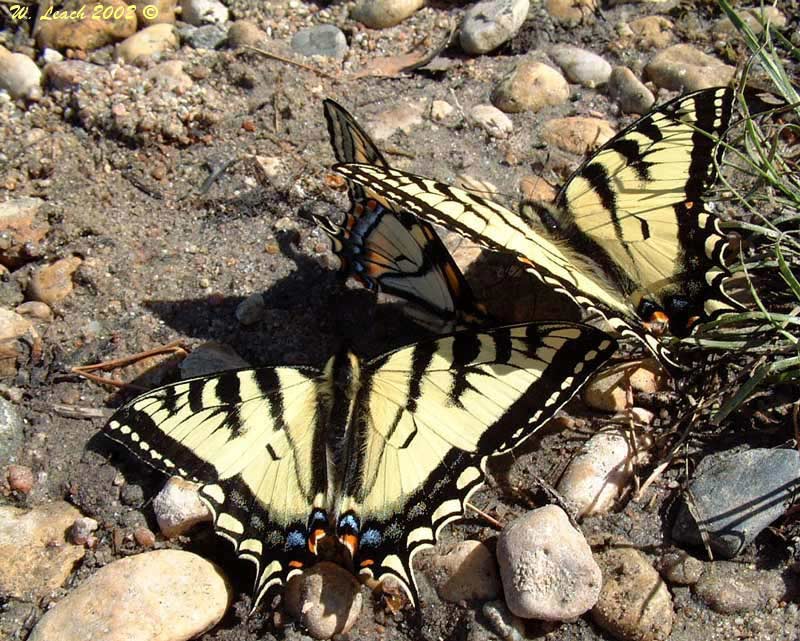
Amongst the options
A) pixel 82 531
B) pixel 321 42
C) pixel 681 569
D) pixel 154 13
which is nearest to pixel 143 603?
pixel 82 531

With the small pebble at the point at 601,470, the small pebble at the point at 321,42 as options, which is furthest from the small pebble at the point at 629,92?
the small pebble at the point at 601,470

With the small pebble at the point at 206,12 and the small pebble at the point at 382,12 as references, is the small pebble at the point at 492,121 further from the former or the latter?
the small pebble at the point at 206,12

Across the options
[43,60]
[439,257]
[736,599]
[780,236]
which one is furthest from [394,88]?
[736,599]

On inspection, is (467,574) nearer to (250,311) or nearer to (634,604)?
(634,604)

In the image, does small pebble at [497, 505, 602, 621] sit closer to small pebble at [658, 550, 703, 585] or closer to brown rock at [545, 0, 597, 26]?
small pebble at [658, 550, 703, 585]

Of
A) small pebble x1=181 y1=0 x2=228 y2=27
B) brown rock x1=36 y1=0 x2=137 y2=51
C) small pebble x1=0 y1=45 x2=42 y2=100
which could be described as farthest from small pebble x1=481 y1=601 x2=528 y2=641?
brown rock x1=36 y1=0 x2=137 y2=51

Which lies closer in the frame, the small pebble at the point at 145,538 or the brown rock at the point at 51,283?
the small pebble at the point at 145,538

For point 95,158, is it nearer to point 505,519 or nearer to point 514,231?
point 514,231
